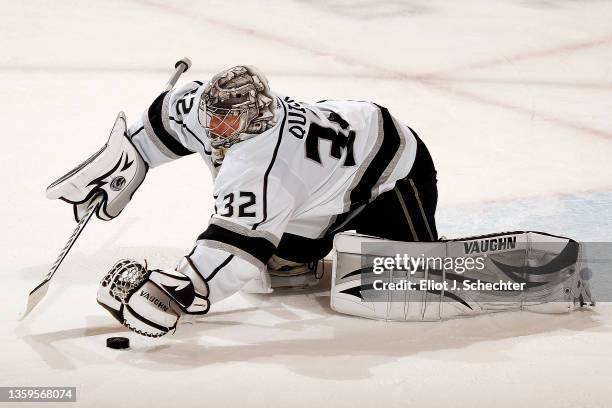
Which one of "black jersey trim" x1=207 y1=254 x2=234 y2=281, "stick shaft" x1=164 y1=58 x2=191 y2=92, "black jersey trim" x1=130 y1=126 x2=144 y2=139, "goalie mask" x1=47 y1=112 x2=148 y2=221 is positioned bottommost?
"black jersey trim" x1=207 y1=254 x2=234 y2=281

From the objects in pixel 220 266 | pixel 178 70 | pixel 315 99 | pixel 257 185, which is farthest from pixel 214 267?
pixel 315 99

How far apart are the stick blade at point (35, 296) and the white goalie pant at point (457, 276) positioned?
64 cm

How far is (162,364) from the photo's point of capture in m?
2.42

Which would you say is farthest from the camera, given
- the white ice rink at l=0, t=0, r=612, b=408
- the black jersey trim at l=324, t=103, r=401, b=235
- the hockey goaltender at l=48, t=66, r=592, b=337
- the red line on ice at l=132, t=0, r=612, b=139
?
the red line on ice at l=132, t=0, r=612, b=139

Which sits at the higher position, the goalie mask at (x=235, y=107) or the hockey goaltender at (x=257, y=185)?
the goalie mask at (x=235, y=107)

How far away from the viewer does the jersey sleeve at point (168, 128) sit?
279cm

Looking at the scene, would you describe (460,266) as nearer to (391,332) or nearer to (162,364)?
(391,332)

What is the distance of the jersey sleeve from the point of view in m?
2.79

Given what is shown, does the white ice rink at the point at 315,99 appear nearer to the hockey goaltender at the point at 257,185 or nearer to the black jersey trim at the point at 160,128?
the hockey goaltender at the point at 257,185

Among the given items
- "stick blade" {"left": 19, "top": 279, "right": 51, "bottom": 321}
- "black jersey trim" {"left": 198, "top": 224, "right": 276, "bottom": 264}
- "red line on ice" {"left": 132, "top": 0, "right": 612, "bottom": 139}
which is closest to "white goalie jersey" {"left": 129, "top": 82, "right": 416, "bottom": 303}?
"black jersey trim" {"left": 198, "top": 224, "right": 276, "bottom": 264}

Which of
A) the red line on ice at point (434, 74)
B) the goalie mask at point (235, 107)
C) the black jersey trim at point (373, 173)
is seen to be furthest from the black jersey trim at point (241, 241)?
the red line on ice at point (434, 74)

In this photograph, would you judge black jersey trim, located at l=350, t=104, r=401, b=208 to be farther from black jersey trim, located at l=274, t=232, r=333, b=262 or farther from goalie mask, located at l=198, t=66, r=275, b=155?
goalie mask, located at l=198, t=66, r=275, b=155

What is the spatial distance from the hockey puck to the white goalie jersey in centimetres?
19

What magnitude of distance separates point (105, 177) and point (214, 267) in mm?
512
